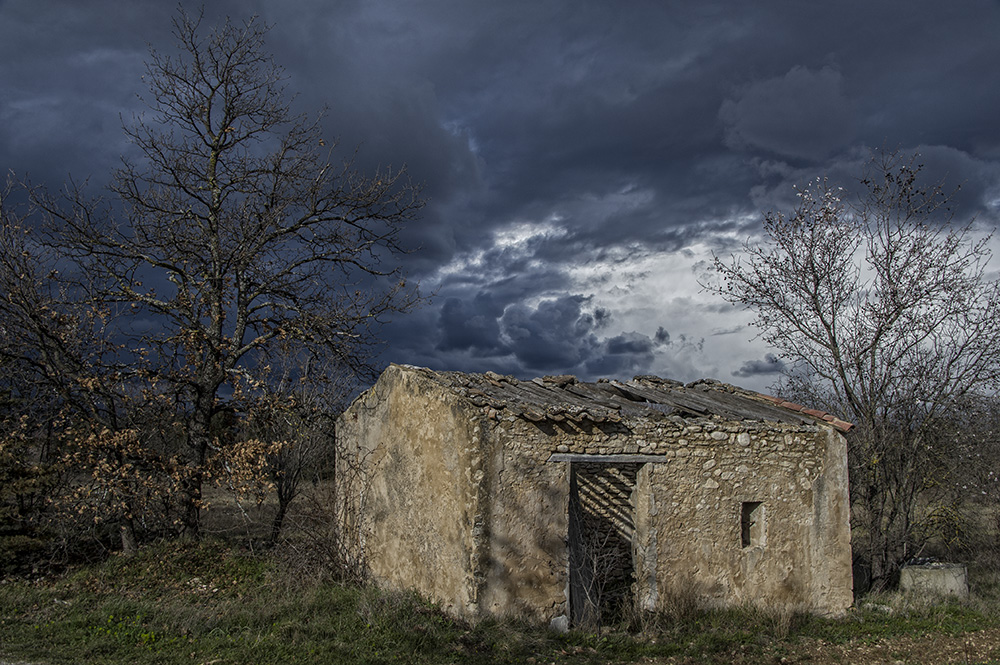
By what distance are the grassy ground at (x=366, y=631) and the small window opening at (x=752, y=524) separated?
864 mm

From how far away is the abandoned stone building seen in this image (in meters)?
7.52

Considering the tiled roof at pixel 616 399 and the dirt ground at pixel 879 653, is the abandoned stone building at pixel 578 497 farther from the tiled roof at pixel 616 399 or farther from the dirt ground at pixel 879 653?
the dirt ground at pixel 879 653

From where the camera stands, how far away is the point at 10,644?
7543 millimetres

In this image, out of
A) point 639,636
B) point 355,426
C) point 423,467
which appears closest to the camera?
point 639,636

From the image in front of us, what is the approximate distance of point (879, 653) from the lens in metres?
7.61

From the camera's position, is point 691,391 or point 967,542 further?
point 967,542

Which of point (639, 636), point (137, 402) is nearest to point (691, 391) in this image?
point (639, 636)

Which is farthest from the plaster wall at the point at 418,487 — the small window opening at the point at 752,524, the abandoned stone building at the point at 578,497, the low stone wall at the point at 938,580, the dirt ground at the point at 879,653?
the low stone wall at the point at 938,580

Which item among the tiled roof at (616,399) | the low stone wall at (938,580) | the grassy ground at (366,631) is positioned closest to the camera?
the grassy ground at (366,631)

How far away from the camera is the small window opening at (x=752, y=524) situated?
8.57 m

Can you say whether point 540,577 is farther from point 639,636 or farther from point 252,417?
point 252,417

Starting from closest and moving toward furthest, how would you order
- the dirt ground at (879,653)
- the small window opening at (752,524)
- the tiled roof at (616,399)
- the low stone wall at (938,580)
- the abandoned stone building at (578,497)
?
the dirt ground at (879,653)
the abandoned stone building at (578,497)
the tiled roof at (616,399)
the small window opening at (752,524)
the low stone wall at (938,580)

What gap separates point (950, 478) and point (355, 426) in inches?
391

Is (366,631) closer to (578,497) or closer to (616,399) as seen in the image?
(578,497)
